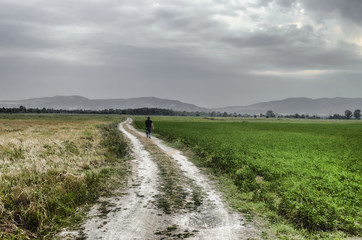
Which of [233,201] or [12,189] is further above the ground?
[12,189]

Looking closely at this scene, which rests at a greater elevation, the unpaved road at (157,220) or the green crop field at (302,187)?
the green crop field at (302,187)

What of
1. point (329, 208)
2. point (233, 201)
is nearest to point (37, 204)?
point (233, 201)

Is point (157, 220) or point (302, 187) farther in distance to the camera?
point (302, 187)

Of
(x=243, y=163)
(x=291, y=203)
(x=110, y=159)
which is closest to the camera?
(x=291, y=203)

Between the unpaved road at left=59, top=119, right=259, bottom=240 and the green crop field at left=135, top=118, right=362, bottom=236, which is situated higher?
the green crop field at left=135, top=118, right=362, bottom=236

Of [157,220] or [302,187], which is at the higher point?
[302,187]

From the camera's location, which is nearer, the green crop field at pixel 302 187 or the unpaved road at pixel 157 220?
the unpaved road at pixel 157 220

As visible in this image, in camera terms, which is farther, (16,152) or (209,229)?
(16,152)

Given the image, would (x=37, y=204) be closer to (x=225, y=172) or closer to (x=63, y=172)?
(x=63, y=172)

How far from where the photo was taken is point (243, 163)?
56.3 feet

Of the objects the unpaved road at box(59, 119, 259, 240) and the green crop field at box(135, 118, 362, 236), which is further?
the green crop field at box(135, 118, 362, 236)

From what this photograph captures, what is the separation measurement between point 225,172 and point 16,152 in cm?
1478

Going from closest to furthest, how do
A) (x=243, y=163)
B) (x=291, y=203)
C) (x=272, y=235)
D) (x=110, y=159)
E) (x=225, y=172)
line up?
(x=272, y=235) < (x=291, y=203) < (x=225, y=172) < (x=243, y=163) < (x=110, y=159)

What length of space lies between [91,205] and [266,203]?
681 centimetres
